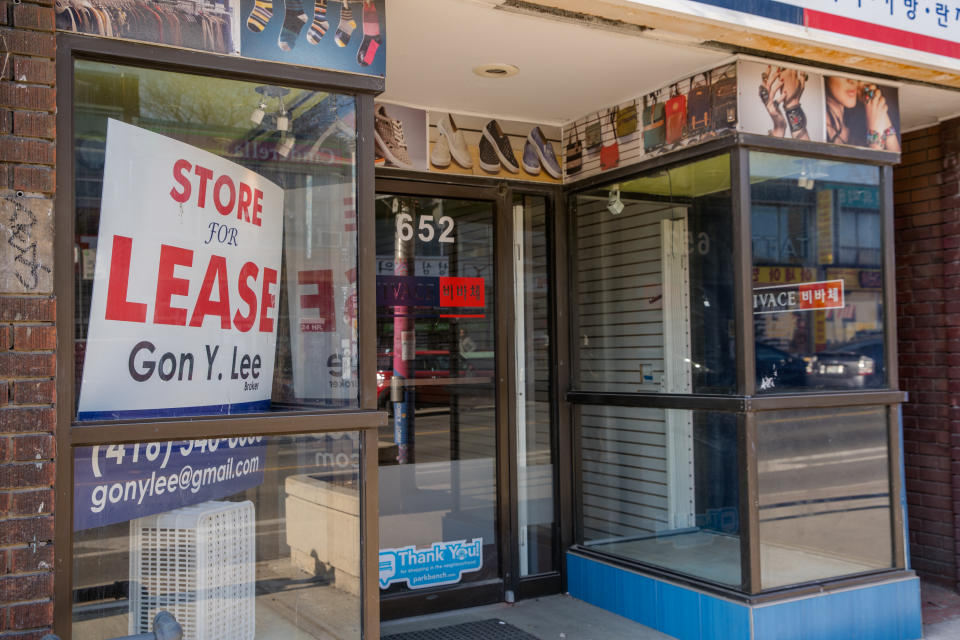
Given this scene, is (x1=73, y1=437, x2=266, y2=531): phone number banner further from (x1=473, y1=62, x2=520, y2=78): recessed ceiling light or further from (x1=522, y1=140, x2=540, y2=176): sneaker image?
(x1=522, y1=140, x2=540, y2=176): sneaker image

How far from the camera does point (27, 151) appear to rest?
2.79 m

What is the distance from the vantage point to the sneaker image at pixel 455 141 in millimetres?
5215

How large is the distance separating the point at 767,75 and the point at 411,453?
2995 millimetres

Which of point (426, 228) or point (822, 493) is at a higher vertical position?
point (426, 228)

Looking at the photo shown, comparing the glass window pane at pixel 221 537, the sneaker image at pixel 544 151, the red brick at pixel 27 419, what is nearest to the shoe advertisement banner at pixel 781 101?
the sneaker image at pixel 544 151

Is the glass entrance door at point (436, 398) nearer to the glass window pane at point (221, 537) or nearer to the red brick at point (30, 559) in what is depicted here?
the glass window pane at point (221, 537)

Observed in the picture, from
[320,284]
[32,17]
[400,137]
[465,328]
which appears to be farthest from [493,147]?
[32,17]

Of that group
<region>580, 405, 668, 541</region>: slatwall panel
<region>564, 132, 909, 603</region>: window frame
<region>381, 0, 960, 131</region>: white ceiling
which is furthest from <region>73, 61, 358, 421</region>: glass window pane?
<region>580, 405, 668, 541</region>: slatwall panel

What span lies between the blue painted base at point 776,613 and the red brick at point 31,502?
10.9ft

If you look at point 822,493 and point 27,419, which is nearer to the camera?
point 27,419

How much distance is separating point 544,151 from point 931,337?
2942 mm

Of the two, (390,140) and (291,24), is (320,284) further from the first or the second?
(390,140)

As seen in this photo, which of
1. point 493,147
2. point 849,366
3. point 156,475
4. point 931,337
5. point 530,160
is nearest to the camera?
point 156,475

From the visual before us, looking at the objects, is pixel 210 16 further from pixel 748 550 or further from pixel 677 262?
pixel 748 550
